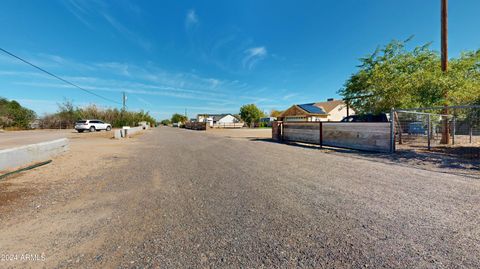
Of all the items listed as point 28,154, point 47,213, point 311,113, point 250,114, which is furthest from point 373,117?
point 250,114

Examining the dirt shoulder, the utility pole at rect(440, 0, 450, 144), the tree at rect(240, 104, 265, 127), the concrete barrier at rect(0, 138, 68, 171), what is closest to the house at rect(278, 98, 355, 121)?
the utility pole at rect(440, 0, 450, 144)

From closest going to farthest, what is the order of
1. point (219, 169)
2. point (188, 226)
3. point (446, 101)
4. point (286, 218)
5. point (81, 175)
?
point (188, 226) → point (286, 218) → point (81, 175) → point (219, 169) → point (446, 101)

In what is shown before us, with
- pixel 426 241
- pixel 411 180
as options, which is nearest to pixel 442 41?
pixel 411 180

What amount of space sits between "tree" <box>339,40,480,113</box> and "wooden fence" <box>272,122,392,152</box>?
9.86ft

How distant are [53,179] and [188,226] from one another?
4876 mm

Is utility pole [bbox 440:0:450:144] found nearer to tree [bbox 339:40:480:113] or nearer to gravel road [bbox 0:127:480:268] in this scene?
tree [bbox 339:40:480:113]

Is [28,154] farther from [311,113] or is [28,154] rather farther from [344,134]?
[311,113]

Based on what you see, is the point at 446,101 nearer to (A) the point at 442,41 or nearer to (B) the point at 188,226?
(A) the point at 442,41

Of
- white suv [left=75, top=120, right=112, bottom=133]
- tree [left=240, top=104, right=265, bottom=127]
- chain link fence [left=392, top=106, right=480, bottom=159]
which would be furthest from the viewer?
tree [left=240, top=104, right=265, bottom=127]

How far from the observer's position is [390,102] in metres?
11.5

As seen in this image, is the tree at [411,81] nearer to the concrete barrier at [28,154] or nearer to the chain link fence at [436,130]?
the chain link fence at [436,130]

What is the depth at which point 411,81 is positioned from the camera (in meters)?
9.97

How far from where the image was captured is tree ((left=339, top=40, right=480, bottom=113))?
902 centimetres

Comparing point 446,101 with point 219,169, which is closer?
point 219,169
